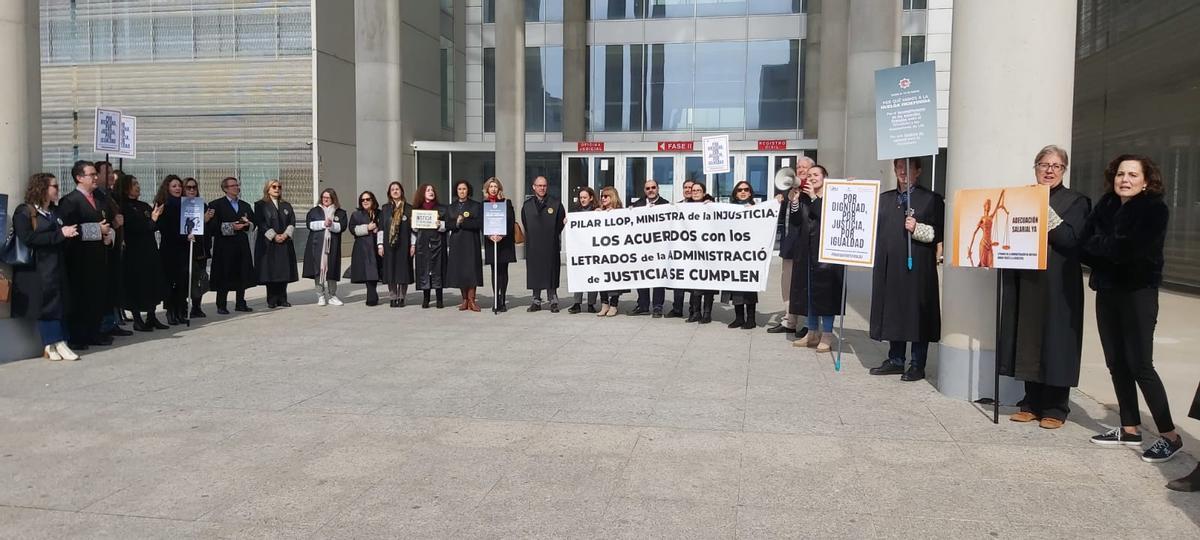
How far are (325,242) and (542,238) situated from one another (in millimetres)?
3493

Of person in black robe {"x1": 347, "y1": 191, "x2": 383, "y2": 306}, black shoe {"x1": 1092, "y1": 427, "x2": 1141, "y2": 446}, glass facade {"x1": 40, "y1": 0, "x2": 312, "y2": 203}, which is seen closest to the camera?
black shoe {"x1": 1092, "y1": 427, "x2": 1141, "y2": 446}

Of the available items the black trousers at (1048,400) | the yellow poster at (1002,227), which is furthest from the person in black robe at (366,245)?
the black trousers at (1048,400)

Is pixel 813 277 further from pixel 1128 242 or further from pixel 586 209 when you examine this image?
pixel 586 209

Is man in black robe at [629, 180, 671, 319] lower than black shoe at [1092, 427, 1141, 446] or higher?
higher

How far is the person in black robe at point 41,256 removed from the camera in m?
8.34

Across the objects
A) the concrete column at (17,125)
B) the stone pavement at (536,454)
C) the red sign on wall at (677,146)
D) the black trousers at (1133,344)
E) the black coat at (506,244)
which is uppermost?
the red sign on wall at (677,146)

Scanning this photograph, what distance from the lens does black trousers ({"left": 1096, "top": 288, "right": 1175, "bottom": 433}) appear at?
5449 millimetres

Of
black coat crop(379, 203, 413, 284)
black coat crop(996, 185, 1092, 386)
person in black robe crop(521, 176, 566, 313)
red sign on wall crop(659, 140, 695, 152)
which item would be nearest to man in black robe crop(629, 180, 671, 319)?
person in black robe crop(521, 176, 566, 313)

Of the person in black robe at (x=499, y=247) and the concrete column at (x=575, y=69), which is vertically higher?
the concrete column at (x=575, y=69)

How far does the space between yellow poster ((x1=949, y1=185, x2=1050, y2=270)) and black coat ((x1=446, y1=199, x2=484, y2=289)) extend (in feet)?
24.9

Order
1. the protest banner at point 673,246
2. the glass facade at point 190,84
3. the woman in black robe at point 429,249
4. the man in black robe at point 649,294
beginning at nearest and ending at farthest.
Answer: the protest banner at point 673,246 < the man in black robe at point 649,294 < the woman in black robe at point 429,249 < the glass facade at point 190,84

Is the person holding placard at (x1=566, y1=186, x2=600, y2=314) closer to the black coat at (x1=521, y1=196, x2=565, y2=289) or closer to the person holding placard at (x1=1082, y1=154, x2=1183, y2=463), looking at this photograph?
the black coat at (x1=521, y1=196, x2=565, y2=289)

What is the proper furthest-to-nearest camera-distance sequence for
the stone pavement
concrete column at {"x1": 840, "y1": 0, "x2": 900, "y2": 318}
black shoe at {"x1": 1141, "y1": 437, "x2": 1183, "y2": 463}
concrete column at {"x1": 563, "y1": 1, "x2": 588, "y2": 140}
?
concrete column at {"x1": 563, "y1": 1, "x2": 588, "y2": 140}, concrete column at {"x1": 840, "y1": 0, "x2": 900, "y2": 318}, black shoe at {"x1": 1141, "y1": 437, "x2": 1183, "y2": 463}, the stone pavement

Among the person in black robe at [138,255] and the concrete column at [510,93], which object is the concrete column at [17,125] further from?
the concrete column at [510,93]
